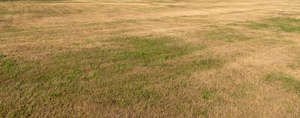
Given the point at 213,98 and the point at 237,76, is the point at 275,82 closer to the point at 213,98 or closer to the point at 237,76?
the point at 237,76

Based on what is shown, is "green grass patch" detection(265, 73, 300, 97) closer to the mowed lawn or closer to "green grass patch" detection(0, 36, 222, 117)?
the mowed lawn

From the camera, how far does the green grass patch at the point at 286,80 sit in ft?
18.4

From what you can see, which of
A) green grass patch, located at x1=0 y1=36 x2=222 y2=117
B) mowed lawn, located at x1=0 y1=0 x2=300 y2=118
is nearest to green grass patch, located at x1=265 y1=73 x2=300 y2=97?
mowed lawn, located at x1=0 y1=0 x2=300 y2=118

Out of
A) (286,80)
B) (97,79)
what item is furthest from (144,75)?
(286,80)

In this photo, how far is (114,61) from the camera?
669 cm

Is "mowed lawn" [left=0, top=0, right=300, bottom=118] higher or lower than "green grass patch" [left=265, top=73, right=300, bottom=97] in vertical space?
higher

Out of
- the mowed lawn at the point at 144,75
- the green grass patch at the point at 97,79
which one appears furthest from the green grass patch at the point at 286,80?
the green grass patch at the point at 97,79

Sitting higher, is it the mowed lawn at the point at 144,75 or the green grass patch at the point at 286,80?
the mowed lawn at the point at 144,75

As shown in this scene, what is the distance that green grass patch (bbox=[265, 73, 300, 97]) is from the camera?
5.62 metres

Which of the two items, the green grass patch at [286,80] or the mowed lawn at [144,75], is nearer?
the mowed lawn at [144,75]

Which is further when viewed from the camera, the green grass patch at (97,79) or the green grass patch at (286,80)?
the green grass patch at (286,80)

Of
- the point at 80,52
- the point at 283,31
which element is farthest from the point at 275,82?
the point at 283,31

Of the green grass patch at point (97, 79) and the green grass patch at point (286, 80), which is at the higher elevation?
the green grass patch at point (97, 79)

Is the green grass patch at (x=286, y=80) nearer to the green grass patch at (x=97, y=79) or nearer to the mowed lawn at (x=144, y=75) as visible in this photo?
the mowed lawn at (x=144, y=75)
